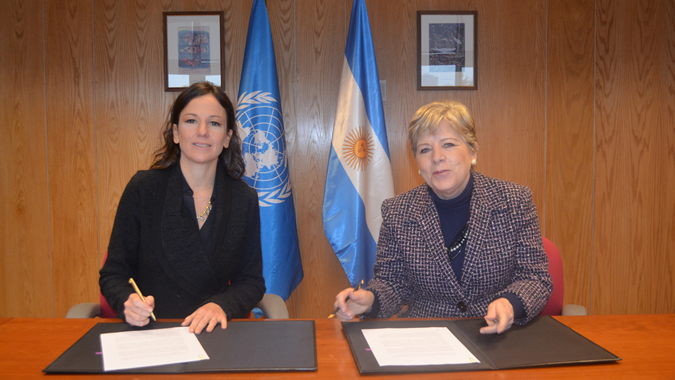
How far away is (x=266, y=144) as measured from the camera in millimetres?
2986

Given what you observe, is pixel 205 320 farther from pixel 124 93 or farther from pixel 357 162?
pixel 124 93

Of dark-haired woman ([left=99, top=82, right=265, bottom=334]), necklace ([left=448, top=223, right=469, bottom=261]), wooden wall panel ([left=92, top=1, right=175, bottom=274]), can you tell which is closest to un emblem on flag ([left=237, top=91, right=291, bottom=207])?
wooden wall panel ([left=92, top=1, right=175, bottom=274])

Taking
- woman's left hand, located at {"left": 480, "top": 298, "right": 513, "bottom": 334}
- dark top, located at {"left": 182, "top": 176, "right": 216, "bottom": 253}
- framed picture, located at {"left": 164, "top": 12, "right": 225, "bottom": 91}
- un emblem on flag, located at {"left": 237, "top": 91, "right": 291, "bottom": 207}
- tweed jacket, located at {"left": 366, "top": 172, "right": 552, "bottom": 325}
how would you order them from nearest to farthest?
woman's left hand, located at {"left": 480, "top": 298, "right": 513, "bottom": 334}
tweed jacket, located at {"left": 366, "top": 172, "right": 552, "bottom": 325}
dark top, located at {"left": 182, "top": 176, "right": 216, "bottom": 253}
un emblem on flag, located at {"left": 237, "top": 91, "right": 291, "bottom": 207}
framed picture, located at {"left": 164, "top": 12, "right": 225, "bottom": 91}

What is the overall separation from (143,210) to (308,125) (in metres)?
1.79

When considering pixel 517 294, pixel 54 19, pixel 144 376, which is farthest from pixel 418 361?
pixel 54 19

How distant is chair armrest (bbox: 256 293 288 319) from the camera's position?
65.8 inches

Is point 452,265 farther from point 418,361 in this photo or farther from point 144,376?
point 144,376

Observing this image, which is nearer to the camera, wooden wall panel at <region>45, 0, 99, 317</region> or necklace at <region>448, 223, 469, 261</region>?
necklace at <region>448, 223, 469, 261</region>

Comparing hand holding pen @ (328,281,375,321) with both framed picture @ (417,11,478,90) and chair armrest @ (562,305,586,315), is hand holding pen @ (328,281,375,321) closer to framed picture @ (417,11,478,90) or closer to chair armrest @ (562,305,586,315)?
chair armrest @ (562,305,586,315)

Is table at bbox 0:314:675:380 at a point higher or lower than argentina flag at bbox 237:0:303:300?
lower

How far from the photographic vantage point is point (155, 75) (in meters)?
3.27

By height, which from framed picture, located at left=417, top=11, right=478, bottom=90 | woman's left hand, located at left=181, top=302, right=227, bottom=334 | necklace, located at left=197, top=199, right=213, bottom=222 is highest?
framed picture, located at left=417, top=11, right=478, bottom=90

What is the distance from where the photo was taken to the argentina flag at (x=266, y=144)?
298cm

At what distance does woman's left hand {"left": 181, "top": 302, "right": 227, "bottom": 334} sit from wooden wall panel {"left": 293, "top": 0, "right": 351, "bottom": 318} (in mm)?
1984
